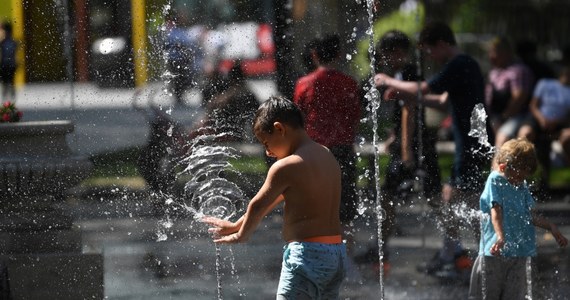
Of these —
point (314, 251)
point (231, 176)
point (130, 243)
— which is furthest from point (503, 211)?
point (130, 243)

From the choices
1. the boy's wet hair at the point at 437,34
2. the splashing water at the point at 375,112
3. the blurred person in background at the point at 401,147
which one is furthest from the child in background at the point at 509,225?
the boy's wet hair at the point at 437,34

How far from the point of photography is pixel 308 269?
4.20 m

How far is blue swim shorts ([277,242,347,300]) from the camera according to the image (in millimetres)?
4203

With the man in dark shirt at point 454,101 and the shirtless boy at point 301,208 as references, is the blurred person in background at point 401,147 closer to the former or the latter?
the man in dark shirt at point 454,101

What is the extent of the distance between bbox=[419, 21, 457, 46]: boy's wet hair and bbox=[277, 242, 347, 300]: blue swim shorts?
2.81 metres

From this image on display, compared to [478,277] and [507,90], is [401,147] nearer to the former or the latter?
[478,277]

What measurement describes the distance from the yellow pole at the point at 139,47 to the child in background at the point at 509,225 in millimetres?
2169

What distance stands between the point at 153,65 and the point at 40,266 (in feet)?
4.34

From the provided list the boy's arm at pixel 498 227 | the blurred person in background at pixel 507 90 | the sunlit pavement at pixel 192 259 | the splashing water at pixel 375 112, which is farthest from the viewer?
the blurred person in background at pixel 507 90

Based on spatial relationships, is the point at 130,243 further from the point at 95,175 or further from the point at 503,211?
the point at 503,211

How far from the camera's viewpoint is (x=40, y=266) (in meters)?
5.79

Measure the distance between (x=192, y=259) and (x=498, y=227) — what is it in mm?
1971

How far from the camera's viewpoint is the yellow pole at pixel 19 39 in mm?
6102

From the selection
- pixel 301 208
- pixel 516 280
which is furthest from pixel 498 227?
pixel 301 208
